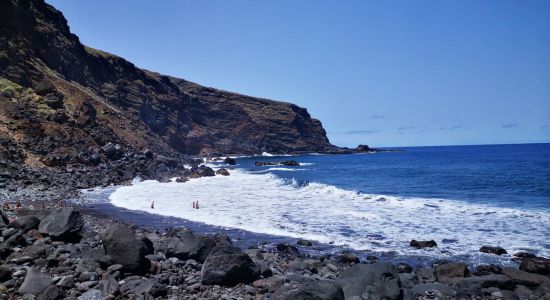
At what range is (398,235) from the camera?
15531 millimetres

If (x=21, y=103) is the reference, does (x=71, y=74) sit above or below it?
above

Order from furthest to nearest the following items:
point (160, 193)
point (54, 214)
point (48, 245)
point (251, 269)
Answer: point (160, 193) < point (54, 214) < point (48, 245) < point (251, 269)

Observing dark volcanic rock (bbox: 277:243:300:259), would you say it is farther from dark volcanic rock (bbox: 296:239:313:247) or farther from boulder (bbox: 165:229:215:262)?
boulder (bbox: 165:229:215:262)

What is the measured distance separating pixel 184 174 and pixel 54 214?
33754 mm

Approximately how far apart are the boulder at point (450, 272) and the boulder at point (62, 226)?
34.1ft

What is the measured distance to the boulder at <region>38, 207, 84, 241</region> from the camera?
10.9 metres

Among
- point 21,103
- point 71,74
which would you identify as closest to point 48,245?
point 21,103

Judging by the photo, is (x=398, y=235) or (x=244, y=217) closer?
(x=398, y=235)

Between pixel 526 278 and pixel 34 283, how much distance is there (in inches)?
457

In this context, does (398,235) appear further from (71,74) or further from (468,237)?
(71,74)

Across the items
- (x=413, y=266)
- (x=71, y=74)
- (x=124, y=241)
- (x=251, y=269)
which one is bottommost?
(x=413, y=266)

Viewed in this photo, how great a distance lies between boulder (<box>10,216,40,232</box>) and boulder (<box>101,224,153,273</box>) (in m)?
3.68

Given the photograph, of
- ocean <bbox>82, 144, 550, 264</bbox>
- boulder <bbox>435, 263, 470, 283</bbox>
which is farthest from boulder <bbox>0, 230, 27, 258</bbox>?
boulder <bbox>435, 263, 470, 283</bbox>

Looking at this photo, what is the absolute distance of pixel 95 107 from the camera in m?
54.2
